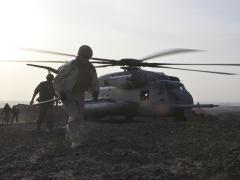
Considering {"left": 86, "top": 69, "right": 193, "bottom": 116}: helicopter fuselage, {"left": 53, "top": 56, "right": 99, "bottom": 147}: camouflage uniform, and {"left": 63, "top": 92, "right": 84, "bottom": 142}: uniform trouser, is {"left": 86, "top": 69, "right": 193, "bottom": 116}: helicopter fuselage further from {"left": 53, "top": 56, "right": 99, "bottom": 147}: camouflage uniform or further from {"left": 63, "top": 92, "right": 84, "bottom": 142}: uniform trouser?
{"left": 63, "top": 92, "right": 84, "bottom": 142}: uniform trouser

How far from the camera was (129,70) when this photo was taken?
1969 centimetres

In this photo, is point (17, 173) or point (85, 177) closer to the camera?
point (85, 177)

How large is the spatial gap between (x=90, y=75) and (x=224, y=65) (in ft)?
14.3

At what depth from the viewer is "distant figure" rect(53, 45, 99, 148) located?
8.87m

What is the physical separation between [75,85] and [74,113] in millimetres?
611

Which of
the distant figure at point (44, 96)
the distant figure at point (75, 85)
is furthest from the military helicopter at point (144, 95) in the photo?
the distant figure at point (75, 85)

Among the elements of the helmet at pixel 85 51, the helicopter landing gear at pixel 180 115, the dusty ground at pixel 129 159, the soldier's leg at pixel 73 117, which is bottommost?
the helicopter landing gear at pixel 180 115

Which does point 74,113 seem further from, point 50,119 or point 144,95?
point 144,95

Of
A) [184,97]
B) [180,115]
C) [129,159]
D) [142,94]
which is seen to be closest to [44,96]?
[142,94]

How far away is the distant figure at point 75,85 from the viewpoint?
8.87 metres


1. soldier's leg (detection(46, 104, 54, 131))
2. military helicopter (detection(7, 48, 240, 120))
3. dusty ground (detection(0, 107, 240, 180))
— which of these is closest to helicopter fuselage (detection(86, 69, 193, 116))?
military helicopter (detection(7, 48, 240, 120))

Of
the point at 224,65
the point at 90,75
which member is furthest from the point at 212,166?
the point at 224,65

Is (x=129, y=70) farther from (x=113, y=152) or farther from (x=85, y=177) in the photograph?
(x=85, y=177)

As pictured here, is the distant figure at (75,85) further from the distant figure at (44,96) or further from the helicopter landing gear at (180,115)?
the helicopter landing gear at (180,115)
